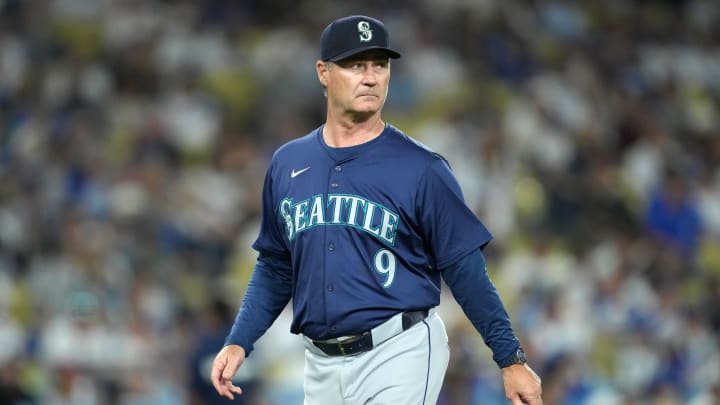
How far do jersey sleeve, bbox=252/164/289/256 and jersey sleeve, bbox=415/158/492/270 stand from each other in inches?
24.0

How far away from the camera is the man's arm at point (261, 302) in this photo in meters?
4.67

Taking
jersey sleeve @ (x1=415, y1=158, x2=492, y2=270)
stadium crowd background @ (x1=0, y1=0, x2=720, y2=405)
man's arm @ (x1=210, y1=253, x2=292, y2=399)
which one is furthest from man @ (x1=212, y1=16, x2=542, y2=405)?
stadium crowd background @ (x1=0, y1=0, x2=720, y2=405)

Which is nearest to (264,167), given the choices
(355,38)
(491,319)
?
(355,38)

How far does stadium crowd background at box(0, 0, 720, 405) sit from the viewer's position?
368 inches

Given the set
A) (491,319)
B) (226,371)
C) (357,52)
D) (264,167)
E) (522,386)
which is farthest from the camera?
(264,167)

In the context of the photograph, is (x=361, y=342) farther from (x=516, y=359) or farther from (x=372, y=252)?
(x=516, y=359)

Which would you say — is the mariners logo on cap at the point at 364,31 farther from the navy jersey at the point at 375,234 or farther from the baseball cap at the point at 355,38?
the navy jersey at the point at 375,234

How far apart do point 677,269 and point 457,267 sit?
23.2ft

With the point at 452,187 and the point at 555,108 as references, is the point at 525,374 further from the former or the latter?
the point at 555,108

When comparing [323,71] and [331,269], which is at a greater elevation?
[323,71]

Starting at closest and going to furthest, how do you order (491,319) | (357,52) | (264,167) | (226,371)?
(491,319)
(357,52)
(226,371)
(264,167)

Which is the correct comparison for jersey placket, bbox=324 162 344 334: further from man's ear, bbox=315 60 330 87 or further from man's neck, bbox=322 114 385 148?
man's ear, bbox=315 60 330 87

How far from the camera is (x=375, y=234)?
4.35m

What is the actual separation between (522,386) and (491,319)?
0.83 feet
